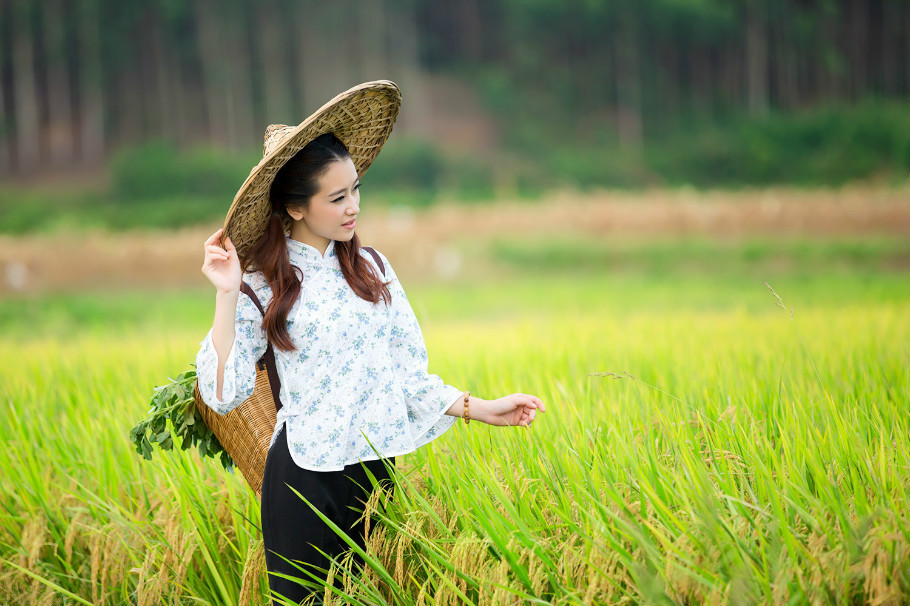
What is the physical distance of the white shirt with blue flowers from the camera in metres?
1.62

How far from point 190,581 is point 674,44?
23.9 meters

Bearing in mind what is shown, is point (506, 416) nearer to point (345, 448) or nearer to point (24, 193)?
point (345, 448)

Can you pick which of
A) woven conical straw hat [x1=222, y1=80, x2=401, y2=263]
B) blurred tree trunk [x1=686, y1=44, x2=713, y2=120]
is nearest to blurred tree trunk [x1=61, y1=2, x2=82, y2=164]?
blurred tree trunk [x1=686, y1=44, x2=713, y2=120]

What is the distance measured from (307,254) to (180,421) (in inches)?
21.7

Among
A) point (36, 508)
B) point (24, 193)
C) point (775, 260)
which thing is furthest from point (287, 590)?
point (24, 193)

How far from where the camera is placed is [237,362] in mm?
1598

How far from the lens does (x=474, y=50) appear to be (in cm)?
2438

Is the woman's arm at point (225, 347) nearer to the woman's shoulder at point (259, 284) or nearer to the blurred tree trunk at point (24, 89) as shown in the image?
the woman's shoulder at point (259, 284)

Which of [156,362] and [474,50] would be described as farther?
[474,50]

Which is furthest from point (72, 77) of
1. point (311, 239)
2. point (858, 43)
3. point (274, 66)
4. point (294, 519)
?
point (294, 519)

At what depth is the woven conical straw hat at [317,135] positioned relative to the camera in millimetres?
1589

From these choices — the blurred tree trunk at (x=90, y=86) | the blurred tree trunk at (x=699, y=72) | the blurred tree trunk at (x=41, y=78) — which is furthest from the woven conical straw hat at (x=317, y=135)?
the blurred tree trunk at (x=699, y=72)

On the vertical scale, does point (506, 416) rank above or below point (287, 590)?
above

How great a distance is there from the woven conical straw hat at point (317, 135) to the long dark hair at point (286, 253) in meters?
0.03
